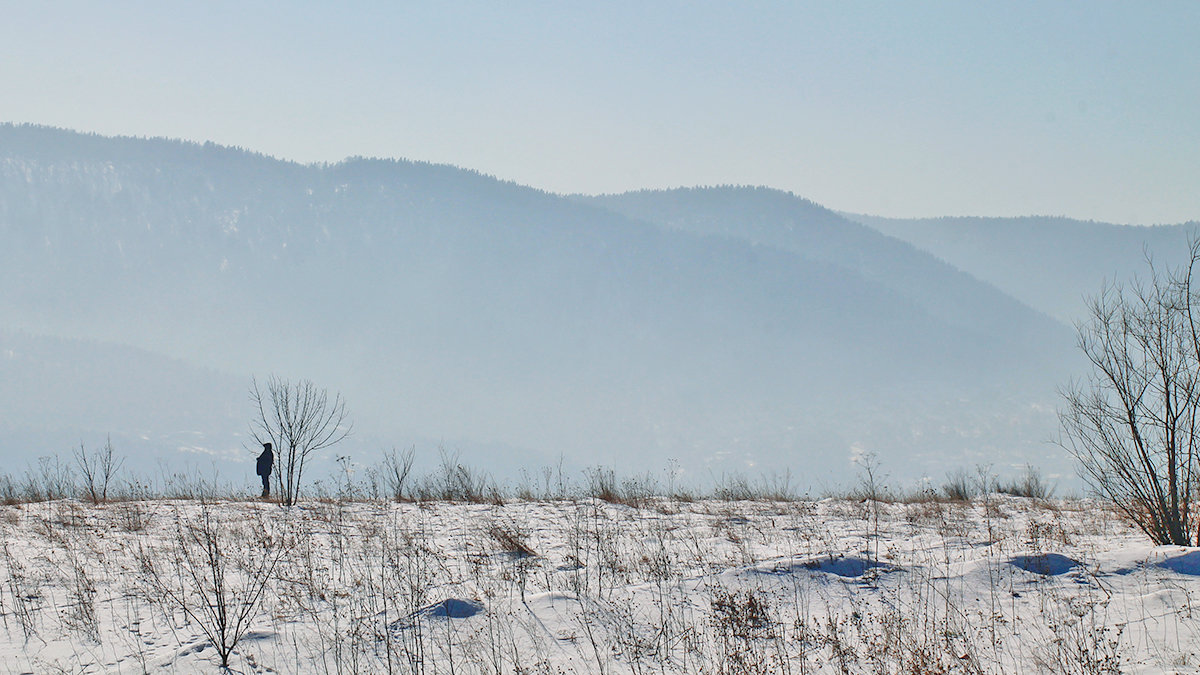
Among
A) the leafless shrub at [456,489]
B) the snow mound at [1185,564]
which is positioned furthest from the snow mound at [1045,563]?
the leafless shrub at [456,489]

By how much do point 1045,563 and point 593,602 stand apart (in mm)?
4919

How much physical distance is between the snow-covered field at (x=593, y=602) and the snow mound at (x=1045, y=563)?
27 mm

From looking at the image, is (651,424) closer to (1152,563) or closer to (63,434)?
(63,434)

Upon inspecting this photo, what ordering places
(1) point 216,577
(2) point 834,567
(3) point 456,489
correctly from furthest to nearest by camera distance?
(3) point 456,489, (2) point 834,567, (1) point 216,577

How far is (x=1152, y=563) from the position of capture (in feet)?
25.7

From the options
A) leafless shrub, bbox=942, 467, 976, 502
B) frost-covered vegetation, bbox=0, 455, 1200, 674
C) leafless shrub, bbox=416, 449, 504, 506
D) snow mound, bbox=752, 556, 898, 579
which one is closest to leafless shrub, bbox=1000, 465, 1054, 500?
leafless shrub, bbox=942, 467, 976, 502

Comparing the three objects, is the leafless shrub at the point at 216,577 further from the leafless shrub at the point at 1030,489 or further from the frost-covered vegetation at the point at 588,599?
the leafless shrub at the point at 1030,489

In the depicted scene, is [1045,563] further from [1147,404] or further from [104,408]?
[104,408]

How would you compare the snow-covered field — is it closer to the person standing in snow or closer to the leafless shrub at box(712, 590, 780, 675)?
the leafless shrub at box(712, 590, 780, 675)

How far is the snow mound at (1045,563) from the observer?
7941 mm

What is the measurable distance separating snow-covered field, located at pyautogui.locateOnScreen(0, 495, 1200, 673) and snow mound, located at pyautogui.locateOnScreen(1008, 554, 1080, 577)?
0.03 m

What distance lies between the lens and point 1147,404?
10406 mm

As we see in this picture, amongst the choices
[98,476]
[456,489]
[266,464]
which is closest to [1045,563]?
[456,489]

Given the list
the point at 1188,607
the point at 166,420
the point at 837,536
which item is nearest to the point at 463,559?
the point at 837,536
